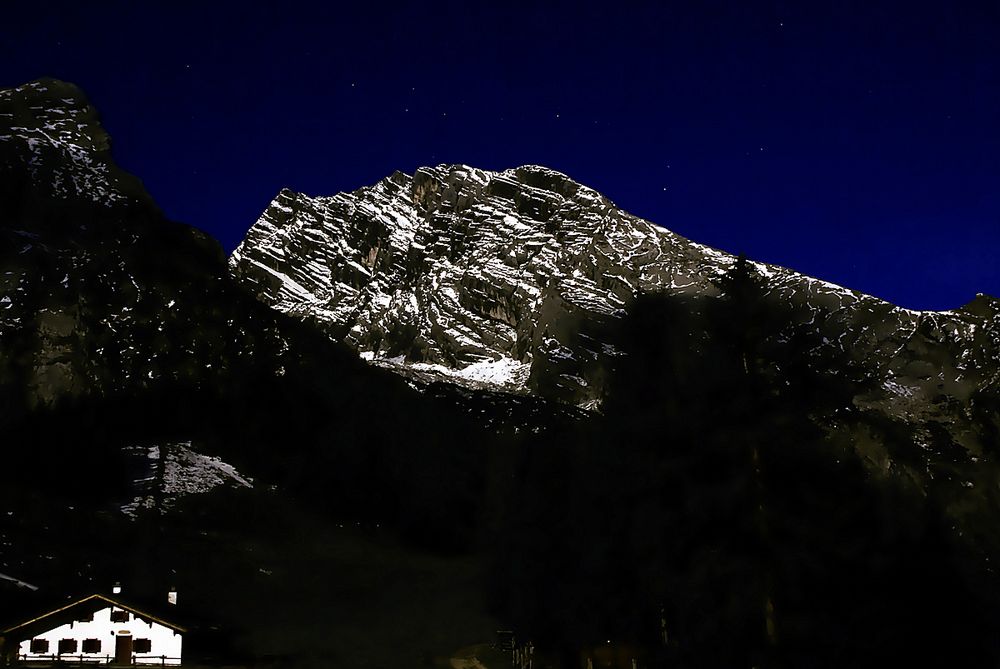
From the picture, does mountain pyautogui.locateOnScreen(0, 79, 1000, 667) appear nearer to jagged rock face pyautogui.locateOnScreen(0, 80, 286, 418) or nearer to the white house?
the white house

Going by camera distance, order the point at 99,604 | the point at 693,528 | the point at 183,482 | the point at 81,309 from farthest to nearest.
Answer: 1. the point at 81,309
2. the point at 183,482
3. the point at 99,604
4. the point at 693,528

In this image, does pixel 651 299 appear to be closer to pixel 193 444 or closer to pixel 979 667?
pixel 979 667

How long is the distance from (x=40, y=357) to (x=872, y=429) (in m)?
165

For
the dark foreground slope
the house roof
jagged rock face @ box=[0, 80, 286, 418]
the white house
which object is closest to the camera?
the white house

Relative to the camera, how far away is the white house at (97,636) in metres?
53.6

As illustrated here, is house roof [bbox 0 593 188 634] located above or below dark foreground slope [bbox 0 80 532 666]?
below

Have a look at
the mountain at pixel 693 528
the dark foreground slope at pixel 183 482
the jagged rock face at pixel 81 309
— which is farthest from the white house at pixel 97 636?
the jagged rock face at pixel 81 309

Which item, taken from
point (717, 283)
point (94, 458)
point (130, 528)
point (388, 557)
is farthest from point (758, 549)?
point (94, 458)

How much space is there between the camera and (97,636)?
54438 mm

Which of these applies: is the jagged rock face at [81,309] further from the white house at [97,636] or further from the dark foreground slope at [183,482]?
the white house at [97,636]

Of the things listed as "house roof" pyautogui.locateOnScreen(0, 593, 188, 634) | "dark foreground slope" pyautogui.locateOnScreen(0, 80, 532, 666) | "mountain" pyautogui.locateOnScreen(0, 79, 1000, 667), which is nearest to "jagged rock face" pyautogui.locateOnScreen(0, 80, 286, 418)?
"dark foreground slope" pyautogui.locateOnScreen(0, 80, 532, 666)

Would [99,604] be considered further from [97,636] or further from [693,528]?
[693,528]

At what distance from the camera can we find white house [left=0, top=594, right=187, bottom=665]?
5359 centimetres

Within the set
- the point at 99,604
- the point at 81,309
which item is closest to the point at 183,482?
the point at 81,309
